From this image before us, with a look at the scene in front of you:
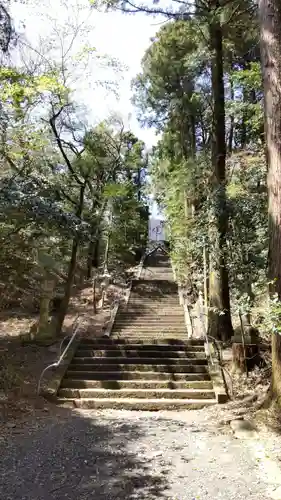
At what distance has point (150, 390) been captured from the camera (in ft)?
25.7

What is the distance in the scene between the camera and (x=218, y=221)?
9.94 metres

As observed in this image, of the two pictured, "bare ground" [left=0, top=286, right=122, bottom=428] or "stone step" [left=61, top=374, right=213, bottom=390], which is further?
"stone step" [left=61, top=374, right=213, bottom=390]

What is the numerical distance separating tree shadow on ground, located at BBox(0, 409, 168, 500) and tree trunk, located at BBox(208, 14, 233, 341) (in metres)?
5.19

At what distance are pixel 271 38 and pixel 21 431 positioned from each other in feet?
20.9

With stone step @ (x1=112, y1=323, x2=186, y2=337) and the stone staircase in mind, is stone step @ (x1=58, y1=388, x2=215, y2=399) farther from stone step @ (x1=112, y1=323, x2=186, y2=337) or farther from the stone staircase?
stone step @ (x1=112, y1=323, x2=186, y2=337)

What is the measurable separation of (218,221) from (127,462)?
253 inches

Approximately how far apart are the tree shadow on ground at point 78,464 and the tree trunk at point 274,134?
85.7 inches

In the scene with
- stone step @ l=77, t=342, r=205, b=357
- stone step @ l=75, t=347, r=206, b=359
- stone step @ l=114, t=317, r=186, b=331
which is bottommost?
stone step @ l=114, t=317, r=186, b=331

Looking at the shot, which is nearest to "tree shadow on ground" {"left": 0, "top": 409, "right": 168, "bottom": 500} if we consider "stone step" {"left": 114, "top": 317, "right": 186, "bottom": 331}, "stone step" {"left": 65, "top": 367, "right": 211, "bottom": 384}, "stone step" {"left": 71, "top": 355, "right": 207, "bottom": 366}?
"stone step" {"left": 65, "top": 367, "right": 211, "bottom": 384}

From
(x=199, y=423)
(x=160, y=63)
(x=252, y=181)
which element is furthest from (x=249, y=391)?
(x=160, y=63)

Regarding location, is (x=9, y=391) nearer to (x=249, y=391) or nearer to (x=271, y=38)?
(x=249, y=391)

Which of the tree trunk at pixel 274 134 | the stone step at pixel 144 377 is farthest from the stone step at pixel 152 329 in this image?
the tree trunk at pixel 274 134

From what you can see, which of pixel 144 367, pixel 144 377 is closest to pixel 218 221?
pixel 144 367

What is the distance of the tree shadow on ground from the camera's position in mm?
3879
